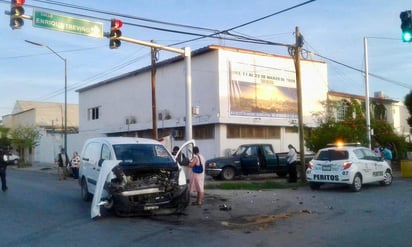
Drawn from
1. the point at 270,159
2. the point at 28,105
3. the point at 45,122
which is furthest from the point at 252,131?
the point at 28,105

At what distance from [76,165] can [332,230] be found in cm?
1891

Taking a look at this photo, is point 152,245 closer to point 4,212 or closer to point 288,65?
point 4,212

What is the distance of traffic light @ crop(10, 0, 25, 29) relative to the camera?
1390cm

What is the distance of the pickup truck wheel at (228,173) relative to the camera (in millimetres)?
24359

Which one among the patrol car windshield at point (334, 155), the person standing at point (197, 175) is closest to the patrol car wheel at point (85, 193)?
the person standing at point (197, 175)

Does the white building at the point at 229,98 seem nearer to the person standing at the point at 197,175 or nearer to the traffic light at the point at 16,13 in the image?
the person standing at the point at 197,175

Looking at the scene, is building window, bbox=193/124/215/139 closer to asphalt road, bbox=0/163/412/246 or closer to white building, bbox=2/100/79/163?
asphalt road, bbox=0/163/412/246

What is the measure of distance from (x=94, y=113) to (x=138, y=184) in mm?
36309

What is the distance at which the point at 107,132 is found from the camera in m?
43.2

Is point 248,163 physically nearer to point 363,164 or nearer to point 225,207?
point 363,164

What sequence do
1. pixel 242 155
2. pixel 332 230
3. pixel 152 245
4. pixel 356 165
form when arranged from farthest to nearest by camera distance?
pixel 242 155, pixel 356 165, pixel 332 230, pixel 152 245

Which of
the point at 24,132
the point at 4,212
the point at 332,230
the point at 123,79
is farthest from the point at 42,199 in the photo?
the point at 24,132

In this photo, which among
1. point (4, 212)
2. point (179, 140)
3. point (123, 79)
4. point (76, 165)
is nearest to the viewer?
point (4, 212)

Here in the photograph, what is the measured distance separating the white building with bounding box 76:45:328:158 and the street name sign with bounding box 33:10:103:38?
43.8ft
